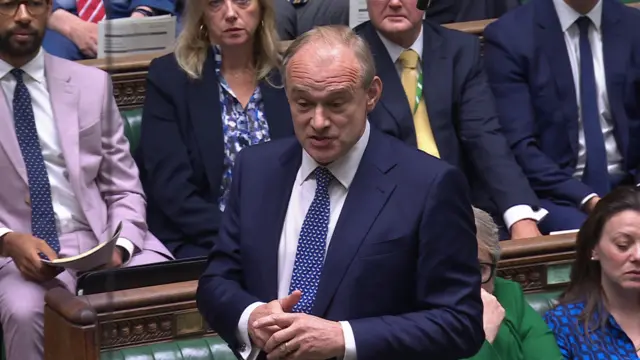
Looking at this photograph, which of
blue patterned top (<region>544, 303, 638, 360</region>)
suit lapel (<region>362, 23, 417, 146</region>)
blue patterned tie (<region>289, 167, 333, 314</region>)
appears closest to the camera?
blue patterned tie (<region>289, 167, 333, 314</region>)

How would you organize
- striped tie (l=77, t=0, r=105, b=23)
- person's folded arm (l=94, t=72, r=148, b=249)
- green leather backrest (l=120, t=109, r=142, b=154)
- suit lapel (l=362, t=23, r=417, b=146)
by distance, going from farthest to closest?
striped tie (l=77, t=0, r=105, b=23), green leather backrest (l=120, t=109, r=142, b=154), suit lapel (l=362, t=23, r=417, b=146), person's folded arm (l=94, t=72, r=148, b=249)

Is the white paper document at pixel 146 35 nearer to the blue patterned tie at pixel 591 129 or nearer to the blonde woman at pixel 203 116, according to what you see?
the blonde woman at pixel 203 116

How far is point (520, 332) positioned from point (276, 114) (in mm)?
953

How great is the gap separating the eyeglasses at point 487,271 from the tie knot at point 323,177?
66cm

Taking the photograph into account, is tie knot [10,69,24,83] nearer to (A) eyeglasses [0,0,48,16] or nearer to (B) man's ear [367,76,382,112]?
(A) eyeglasses [0,0,48,16]

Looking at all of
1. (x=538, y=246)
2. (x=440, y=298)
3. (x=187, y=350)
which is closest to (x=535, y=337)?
(x=538, y=246)

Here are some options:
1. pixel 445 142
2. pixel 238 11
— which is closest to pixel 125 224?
pixel 238 11

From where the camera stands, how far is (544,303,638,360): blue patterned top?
2723mm

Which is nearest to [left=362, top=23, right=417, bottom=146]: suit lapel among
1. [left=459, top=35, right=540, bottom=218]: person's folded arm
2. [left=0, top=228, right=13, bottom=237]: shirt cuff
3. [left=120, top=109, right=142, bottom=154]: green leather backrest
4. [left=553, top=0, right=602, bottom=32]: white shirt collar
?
[left=459, top=35, right=540, bottom=218]: person's folded arm

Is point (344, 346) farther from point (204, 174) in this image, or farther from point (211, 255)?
point (204, 174)

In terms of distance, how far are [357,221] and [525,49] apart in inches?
71.7

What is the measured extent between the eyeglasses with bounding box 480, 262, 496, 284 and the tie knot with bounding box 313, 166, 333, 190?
0.66 meters

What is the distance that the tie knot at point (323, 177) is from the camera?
1969 mm

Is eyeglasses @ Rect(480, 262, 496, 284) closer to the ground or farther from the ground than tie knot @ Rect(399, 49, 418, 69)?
closer to the ground
